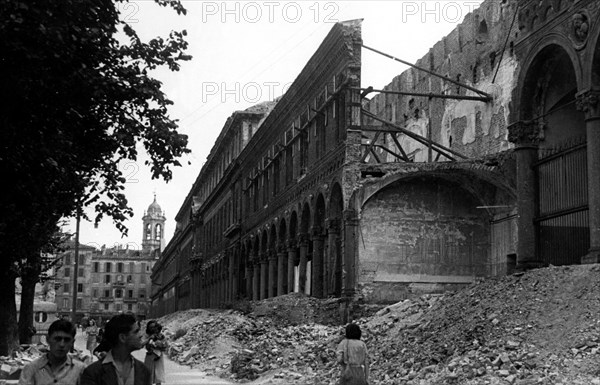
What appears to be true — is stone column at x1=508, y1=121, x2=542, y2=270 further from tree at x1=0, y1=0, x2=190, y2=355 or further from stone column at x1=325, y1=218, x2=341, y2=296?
stone column at x1=325, y1=218, x2=341, y2=296

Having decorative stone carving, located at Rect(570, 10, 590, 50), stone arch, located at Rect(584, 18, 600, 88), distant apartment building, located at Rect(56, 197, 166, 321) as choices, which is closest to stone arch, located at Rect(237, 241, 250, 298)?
decorative stone carving, located at Rect(570, 10, 590, 50)

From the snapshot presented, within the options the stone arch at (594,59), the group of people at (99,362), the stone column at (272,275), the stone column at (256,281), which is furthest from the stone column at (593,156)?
the stone column at (256,281)

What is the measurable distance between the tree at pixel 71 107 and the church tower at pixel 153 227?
154760 mm

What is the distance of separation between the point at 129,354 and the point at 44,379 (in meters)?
0.83

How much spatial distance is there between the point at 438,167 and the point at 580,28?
486 inches

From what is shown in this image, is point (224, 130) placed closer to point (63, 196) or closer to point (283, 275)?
point (283, 275)

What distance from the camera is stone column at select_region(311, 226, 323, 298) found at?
3216cm

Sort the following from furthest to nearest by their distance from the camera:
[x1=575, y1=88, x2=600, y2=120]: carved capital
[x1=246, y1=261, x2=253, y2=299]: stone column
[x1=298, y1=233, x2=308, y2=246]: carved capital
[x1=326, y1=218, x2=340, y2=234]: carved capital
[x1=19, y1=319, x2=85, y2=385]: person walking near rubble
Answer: [x1=246, y1=261, x2=253, y2=299]: stone column
[x1=298, y1=233, x2=308, y2=246]: carved capital
[x1=326, y1=218, x2=340, y2=234]: carved capital
[x1=575, y1=88, x2=600, y2=120]: carved capital
[x1=19, y1=319, x2=85, y2=385]: person walking near rubble

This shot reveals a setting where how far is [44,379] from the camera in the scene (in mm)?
5734

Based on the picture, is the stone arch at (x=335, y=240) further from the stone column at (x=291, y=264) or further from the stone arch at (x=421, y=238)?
the stone column at (x=291, y=264)

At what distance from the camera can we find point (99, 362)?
519cm

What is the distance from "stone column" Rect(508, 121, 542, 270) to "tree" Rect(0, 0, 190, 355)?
7.21 meters

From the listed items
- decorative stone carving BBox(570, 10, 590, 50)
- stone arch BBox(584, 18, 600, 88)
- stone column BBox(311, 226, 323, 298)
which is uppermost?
decorative stone carving BBox(570, 10, 590, 50)

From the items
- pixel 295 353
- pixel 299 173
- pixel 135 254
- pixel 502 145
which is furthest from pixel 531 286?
pixel 135 254
